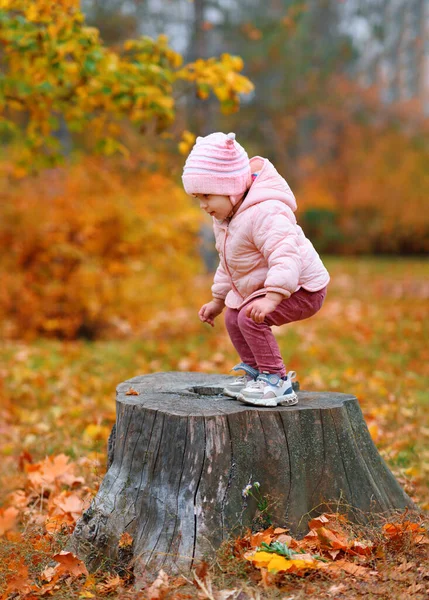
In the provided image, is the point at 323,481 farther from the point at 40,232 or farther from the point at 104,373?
the point at 40,232

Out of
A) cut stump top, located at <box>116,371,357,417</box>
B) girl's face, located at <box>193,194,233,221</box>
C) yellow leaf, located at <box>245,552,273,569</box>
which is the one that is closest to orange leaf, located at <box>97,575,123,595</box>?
yellow leaf, located at <box>245,552,273,569</box>

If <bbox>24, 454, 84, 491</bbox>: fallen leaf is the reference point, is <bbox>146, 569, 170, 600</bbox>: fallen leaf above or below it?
above

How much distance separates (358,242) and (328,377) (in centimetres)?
1664

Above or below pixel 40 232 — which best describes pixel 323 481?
below

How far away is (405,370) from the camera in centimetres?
754

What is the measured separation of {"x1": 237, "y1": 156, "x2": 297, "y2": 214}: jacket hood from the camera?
3.12 meters

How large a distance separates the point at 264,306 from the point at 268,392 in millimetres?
435

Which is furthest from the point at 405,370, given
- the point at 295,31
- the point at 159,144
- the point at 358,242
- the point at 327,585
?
the point at 358,242

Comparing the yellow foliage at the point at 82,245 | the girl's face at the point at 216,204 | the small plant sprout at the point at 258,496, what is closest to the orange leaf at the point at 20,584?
the small plant sprout at the point at 258,496

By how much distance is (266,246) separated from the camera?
3025 mm

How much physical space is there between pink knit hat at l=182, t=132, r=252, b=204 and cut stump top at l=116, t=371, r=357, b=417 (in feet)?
3.09

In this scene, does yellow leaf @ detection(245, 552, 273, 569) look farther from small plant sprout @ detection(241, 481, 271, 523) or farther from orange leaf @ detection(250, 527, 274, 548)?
small plant sprout @ detection(241, 481, 271, 523)

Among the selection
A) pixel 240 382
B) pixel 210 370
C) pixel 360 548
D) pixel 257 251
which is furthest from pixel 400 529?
pixel 210 370

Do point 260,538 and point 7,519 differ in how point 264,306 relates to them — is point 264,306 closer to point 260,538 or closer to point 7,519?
point 260,538
